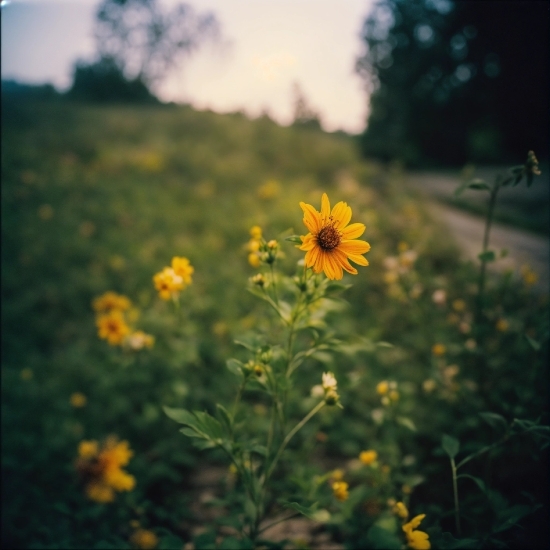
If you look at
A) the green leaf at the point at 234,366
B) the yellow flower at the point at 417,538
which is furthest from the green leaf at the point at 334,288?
the yellow flower at the point at 417,538

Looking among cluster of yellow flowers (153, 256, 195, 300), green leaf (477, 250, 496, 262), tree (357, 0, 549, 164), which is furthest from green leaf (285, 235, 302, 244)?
tree (357, 0, 549, 164)

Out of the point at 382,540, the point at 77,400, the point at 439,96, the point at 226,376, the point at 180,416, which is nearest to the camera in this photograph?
the point at 180,416

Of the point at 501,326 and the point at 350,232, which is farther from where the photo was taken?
the point at 501,326

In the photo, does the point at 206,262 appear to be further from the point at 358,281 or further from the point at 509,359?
the point at 509,359

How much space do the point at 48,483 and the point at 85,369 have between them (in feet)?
2.50

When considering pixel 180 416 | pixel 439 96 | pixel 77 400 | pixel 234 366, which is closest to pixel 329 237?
pixel 234 366

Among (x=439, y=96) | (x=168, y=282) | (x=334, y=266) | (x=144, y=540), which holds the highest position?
(x=439, y=96)

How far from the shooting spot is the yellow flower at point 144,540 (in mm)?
1279

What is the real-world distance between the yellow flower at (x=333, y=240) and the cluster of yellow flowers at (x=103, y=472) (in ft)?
4.14

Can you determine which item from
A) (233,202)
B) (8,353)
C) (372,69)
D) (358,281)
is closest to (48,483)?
(8,353)

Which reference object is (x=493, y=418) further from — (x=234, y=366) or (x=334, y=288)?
(x=234, y=366)

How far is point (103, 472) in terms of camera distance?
1.44 meters

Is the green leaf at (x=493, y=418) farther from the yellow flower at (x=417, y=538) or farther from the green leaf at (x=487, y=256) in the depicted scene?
the green leaf at (x=487, y=256)

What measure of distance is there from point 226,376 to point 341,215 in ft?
4.84
